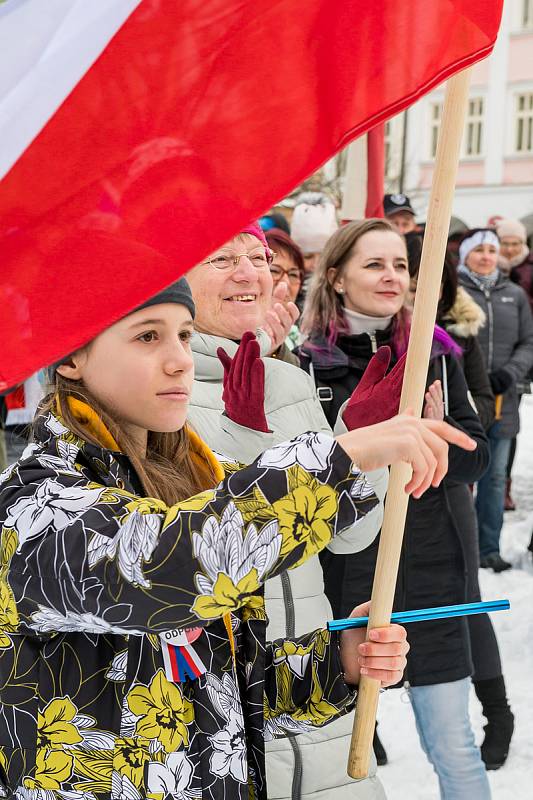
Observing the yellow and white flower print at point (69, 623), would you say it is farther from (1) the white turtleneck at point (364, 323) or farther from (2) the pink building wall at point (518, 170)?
(2) the pink building wall at point (518, 170)

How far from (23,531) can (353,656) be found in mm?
720

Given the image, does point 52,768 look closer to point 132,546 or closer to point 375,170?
point 132,546

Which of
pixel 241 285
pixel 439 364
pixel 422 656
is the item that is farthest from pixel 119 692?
pixel 439 364

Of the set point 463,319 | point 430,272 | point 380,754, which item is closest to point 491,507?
point 463,319

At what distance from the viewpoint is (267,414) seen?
2629 mm

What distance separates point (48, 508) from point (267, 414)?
1.28 metres

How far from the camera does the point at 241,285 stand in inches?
107

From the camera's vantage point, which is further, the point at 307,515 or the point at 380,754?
the point at 380,754

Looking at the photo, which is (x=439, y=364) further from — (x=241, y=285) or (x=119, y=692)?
(x=119, y=692)

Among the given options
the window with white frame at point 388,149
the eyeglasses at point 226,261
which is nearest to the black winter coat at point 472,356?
the eyeglasses at point 226,261

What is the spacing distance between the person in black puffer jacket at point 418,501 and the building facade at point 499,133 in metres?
27.5

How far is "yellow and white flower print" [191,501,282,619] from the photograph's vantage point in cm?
131

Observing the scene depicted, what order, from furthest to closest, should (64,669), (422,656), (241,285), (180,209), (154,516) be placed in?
(422,656) → (241,285) → (180,209) → (64,669) → (154,516)

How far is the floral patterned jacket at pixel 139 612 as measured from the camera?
4.32ft
